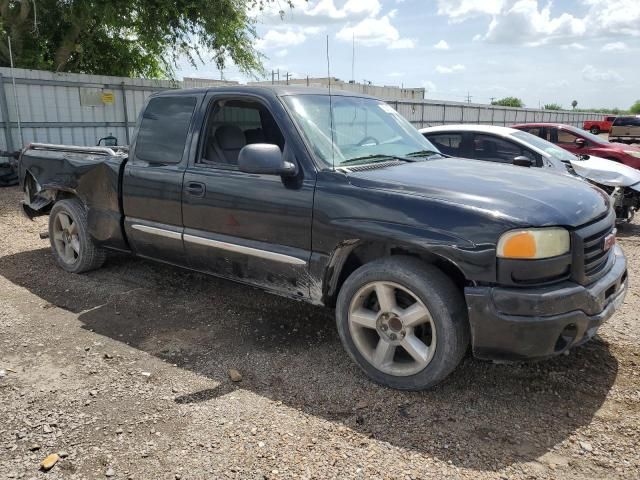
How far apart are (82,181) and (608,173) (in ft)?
23.6

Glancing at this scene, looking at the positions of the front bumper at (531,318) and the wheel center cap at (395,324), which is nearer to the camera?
the front bumper at (531,318)

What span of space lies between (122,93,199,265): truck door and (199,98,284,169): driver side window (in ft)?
0.69

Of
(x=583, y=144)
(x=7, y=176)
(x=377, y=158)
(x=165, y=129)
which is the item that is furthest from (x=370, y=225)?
(x=7, y=176)

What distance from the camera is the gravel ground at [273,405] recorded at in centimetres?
262

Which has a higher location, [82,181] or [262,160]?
[262,160]

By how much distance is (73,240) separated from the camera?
5625 millimetres

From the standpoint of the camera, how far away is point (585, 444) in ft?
8.99

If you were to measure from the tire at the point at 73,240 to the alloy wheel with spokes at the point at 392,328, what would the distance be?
10.7 ft

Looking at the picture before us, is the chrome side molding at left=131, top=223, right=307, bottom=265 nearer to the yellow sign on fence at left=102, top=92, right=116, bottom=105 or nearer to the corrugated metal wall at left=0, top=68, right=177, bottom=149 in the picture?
the corrugated metal wall at left=0, top=68, right=177, bottom=149

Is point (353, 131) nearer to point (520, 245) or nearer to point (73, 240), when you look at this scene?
point (520, 245)

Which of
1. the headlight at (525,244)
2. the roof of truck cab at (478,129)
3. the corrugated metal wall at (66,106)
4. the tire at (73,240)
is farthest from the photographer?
the corrugated metal wall at (66,106)

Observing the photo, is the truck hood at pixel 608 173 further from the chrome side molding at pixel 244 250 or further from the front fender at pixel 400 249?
the chrome side molding at pixel 244 250

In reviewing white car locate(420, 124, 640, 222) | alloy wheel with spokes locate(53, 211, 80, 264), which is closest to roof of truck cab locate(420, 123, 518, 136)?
white car locate(420, 124, 640, 222)

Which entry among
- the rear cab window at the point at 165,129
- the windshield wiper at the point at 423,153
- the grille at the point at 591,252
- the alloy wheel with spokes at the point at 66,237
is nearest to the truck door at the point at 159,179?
the rear cab window at the point at 165,129
